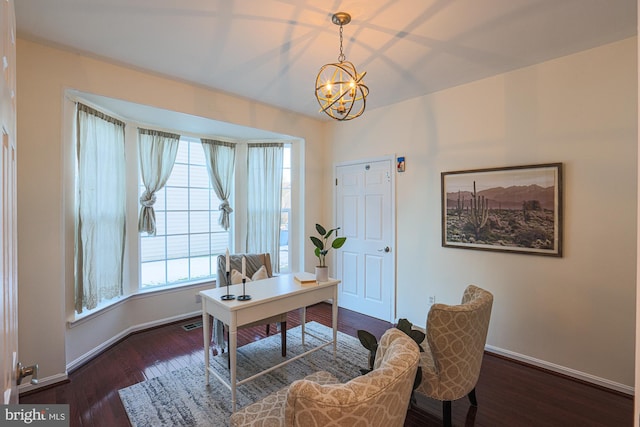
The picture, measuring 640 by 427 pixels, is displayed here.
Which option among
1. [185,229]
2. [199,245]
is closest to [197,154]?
[185,229]

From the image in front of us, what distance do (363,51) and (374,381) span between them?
8.24 ft

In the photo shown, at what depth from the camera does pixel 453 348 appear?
184cm

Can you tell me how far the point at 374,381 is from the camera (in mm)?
1055

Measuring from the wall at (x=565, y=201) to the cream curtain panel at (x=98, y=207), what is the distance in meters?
3.41

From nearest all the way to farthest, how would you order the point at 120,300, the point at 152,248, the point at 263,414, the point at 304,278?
1. the point at 263,414
2. the point at 304,278
3. the point at 120,300
4. the point at 152,248

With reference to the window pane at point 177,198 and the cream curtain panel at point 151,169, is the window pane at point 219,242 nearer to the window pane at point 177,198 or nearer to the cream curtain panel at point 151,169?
the window pane at point 177,198

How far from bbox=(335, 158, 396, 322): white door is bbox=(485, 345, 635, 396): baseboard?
4.10 feet

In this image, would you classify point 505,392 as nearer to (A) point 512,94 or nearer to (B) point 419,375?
(B) point 419,375

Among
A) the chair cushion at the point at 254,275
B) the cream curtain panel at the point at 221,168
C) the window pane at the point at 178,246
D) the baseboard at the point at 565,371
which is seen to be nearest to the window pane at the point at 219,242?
the cream curtain panel at the point at 221,168

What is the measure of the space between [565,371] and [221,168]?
4463mm

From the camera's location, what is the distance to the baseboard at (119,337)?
2.77 metres

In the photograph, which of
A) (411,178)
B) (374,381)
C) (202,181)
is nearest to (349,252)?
(411,178)

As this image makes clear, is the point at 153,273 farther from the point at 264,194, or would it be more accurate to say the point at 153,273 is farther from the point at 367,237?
the point at 367,237

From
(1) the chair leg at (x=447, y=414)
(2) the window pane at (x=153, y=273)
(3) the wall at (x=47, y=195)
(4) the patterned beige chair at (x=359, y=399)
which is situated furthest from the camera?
(2) the window pane at (x=153, y=273)
